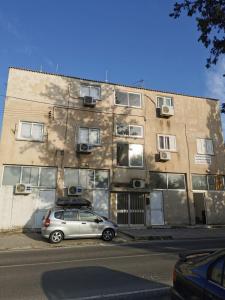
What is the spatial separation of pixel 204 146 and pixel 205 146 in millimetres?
106

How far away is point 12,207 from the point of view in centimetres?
1833

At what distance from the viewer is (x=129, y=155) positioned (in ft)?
71.9

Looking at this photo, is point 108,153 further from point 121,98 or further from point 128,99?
point 128,99

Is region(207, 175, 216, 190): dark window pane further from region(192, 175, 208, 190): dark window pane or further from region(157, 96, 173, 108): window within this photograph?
region(157, 96, 173, 108): window

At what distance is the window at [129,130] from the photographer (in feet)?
72.9

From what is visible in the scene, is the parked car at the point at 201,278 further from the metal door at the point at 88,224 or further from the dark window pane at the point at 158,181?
the dark window pane at the point at 158,181

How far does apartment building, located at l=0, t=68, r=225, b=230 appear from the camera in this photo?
19.1m

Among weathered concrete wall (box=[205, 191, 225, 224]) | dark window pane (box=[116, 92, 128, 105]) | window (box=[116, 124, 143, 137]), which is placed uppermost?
dark window pane (box=[116, 92, 128, 105])

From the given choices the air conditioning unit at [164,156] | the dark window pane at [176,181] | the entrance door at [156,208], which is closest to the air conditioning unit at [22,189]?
the entrance door at [156,208]

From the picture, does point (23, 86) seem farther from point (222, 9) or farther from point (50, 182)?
point (222, 9)

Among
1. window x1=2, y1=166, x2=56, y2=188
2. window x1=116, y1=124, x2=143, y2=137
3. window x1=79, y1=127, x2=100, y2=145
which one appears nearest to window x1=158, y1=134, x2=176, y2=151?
window x1=116, y1=124, x2=143, y2=137

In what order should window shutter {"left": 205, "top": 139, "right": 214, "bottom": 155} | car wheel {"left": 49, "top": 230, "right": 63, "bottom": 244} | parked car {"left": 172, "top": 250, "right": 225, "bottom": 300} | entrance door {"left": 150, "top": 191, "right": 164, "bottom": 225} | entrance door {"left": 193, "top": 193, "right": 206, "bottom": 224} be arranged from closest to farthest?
parked car {"left": 172, "top": 250, "right": 225, "bottom": 300} < car wheel {"left": 49, "top": 230, "right": 63, "bottom": 244} < entrance door {"left": 150, "top": 191, "right": 164, "bottom": 225} < entrance door {"left": 193, "top": 193, "right": 206, "bottom": 224} < window shutter {"left": 205, "top": 139, "right": 214, "bottom": 155}

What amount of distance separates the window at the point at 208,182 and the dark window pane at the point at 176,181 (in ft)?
3.32

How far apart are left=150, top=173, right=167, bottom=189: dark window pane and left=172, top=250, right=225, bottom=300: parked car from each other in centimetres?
1763
